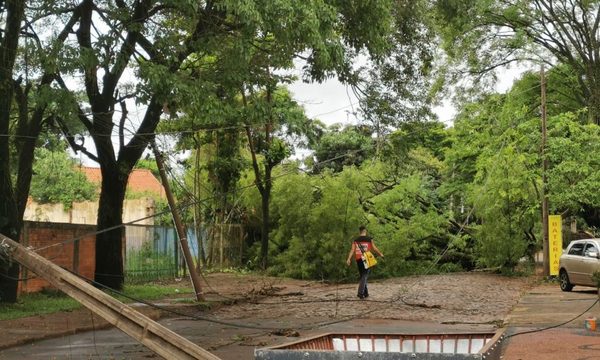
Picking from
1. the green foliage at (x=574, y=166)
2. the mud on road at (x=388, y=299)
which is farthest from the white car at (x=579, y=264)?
the green foliage at (x=574, y=166)

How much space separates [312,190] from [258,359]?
919 inches

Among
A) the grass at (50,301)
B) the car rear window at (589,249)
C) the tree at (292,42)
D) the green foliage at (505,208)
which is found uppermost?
the tree at (292,42)

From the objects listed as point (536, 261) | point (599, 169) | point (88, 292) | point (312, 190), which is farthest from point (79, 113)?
point (536, 261)

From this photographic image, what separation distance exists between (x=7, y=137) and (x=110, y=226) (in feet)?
15.1

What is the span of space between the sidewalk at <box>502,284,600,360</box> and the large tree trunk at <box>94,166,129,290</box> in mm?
9893

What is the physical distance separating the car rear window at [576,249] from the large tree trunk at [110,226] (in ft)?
46.0

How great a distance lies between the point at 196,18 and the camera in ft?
46.5

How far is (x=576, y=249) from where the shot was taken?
23.9 meters

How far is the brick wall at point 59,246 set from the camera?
61.1 feet

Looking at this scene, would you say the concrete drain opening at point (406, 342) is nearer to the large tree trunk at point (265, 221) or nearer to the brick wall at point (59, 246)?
the brick wall at point (59, 246)

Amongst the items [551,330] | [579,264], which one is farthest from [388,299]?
[579,264]

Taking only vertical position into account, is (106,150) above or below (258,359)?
above

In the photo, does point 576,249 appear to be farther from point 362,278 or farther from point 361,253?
point 361,253

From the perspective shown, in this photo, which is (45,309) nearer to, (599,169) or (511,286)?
(511,286)
